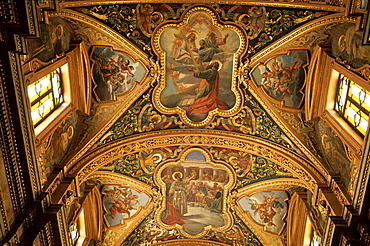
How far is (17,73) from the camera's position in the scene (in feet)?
29.0

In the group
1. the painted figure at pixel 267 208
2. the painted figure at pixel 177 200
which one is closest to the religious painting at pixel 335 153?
the painted figure at pixel 267 208

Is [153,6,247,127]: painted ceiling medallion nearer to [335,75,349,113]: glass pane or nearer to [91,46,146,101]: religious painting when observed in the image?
[91,46,146,101]: religious painting

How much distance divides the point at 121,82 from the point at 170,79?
5.34ft

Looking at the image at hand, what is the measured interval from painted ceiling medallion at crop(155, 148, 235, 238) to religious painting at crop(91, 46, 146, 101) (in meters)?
3.49

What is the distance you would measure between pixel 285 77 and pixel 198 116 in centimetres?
329

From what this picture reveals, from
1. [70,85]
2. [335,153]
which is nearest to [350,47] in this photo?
[335,153]

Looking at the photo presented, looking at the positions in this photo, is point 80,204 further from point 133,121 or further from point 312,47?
point 312,47

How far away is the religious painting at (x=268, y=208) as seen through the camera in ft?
51.7

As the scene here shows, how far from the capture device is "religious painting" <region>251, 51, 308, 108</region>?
12.6m

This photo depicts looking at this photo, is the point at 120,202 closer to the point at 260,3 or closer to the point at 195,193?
the point at 195,193

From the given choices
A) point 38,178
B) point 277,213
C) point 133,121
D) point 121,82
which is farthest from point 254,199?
point 38,178

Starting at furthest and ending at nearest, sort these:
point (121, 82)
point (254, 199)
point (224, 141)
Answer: point (254, 199)
point (224, 141)
point (121, 82)

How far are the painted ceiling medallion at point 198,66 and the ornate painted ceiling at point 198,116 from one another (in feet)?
0.12

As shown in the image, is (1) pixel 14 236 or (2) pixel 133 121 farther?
(2) pixel 133 121
